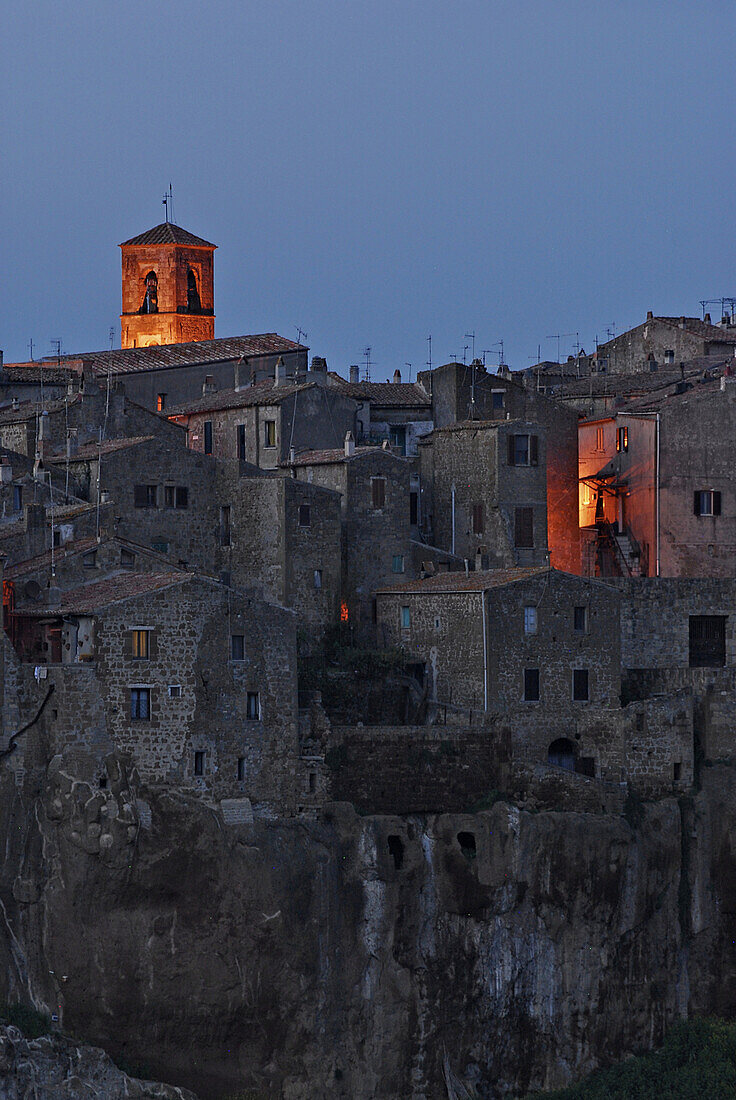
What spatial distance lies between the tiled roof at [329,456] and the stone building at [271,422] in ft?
4.58

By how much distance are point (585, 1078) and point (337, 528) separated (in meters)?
19.2

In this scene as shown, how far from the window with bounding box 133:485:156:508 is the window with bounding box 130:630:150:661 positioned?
38.3 ft

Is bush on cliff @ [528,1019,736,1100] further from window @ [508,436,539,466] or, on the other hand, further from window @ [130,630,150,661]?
window @ [508,436,539,466]

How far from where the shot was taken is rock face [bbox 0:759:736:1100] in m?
70.5

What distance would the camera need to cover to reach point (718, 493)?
8825cm

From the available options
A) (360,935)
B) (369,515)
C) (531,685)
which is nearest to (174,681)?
(360,935)

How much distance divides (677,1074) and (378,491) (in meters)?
21.4

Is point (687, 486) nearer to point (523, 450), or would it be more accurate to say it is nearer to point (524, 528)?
point (523, 450)

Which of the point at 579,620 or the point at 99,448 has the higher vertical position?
the point at 99,448

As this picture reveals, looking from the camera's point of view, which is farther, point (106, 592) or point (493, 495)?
point (493, 495)

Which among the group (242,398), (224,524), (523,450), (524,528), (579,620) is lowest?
(579,620)

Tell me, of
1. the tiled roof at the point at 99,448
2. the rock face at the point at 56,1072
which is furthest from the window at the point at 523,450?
the rock face at the point at 56,1072

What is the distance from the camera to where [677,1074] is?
7712cm

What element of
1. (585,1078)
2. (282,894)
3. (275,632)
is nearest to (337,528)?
(275,632)
